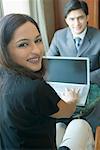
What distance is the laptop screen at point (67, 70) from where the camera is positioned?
1.69 metres

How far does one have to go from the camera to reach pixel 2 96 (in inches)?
42.3

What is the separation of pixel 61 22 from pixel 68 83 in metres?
1.51

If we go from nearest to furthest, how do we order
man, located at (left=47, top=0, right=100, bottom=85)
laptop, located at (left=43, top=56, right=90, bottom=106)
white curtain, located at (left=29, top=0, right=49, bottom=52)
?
laptop, located at (left=43, top=56, right=90, bottom=106), man, located at (left=47, top=0, right=100, bottom=85), white curtain, located at (left=29, top=0, right=49, bottom=52)

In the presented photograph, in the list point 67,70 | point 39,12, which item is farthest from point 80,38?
point 39,12

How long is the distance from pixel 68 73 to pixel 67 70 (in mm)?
21

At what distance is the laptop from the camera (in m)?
1.68

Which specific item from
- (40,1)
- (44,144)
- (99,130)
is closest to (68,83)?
(99,130)

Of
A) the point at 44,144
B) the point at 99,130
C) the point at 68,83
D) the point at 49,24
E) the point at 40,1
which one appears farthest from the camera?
the point at 49,24

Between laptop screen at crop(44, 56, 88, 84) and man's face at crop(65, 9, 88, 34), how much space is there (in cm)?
43

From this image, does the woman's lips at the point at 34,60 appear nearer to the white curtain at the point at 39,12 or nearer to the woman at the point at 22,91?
the woman at the point at 22,91

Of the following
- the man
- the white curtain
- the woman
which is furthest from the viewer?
the white curtain

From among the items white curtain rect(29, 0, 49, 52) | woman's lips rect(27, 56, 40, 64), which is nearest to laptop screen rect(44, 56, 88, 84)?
woman's lips rect(27, 56, 40, 64)

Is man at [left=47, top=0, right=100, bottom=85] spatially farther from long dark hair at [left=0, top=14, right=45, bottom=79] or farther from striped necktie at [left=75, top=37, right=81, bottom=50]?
long dark hair at [left=0, top=14, right=45, bottom=79]

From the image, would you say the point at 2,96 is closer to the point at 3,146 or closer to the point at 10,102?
the point at 10,102
